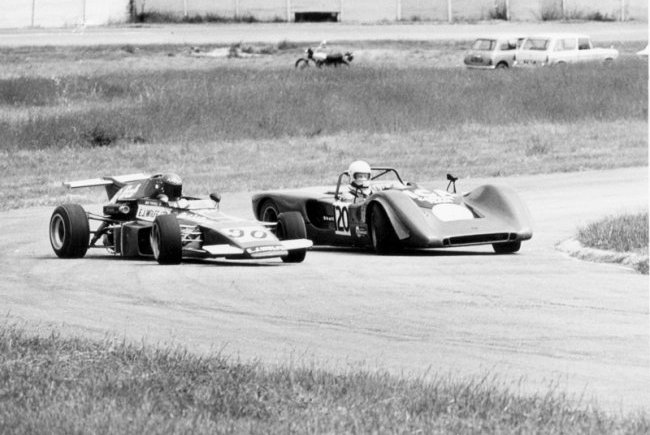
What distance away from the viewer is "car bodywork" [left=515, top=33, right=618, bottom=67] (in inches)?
1965

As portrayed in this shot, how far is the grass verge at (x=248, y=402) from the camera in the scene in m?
7.61

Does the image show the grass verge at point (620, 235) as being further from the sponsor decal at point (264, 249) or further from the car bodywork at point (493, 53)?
the car bodywork at point (493, 53)

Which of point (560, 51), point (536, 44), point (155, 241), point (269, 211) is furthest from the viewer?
point (536, 44)

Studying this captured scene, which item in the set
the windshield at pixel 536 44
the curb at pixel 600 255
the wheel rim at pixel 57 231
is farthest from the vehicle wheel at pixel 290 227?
the windshield at pixel 536 44

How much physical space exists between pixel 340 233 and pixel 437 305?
5433mm

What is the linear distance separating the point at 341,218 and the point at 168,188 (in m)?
2.10

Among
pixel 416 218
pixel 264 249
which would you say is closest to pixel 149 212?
pixel 264 249

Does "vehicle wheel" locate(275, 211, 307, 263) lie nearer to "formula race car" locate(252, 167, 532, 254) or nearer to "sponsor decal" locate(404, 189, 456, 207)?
"formula race car" locate(252, 167, 532, 254)

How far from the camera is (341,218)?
17828mm

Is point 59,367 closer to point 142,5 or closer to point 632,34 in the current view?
point 632,34

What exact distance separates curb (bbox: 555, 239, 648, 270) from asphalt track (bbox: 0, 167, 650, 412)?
0.18 meters

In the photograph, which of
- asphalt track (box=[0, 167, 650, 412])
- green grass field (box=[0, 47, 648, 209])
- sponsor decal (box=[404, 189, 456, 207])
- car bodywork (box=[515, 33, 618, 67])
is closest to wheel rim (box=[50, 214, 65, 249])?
asphalt track (box=[0, 167, 650, 412])

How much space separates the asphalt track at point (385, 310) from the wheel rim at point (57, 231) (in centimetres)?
16

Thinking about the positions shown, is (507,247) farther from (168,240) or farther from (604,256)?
(168,240)
